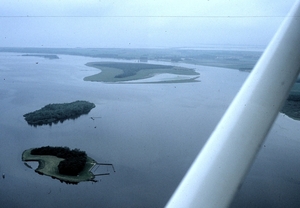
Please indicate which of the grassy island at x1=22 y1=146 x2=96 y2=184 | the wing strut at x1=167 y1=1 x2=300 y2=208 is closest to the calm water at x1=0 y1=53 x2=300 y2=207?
the grassy island at x1=22 y1=146 x2=96 y2=184

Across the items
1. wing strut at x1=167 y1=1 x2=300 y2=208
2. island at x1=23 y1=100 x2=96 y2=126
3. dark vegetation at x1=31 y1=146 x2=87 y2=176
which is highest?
wing strut at x1=167 y1=1 x2=300 y2=208

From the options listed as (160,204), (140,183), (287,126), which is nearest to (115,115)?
(140,183)

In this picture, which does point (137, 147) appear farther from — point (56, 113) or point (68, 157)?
point (56, 113)

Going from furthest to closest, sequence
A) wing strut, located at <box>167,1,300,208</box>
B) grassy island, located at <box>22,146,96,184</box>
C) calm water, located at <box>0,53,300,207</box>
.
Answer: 1. grassy island, located at <box>22,146,96,184</box>
2. calm water, located at <box>0,53,300,207</box>
3. wing strut, located at <box>167,1,300,208</box>

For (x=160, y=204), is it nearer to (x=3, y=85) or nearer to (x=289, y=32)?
(x=289, y=32)

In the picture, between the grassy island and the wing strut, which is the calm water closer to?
the grassy island

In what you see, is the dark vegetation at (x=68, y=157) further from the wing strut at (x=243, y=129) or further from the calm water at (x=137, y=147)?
the wing strut at (x=243, y=129)

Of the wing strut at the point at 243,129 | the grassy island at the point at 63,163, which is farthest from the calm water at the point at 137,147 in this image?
the wing strut at the point at 243,129
